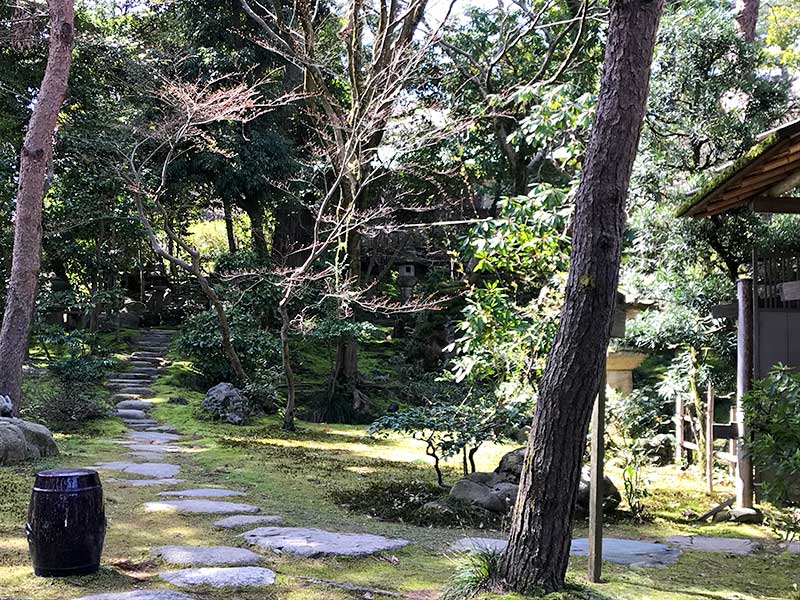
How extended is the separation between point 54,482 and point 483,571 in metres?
2.20

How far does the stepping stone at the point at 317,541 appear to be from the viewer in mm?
4406

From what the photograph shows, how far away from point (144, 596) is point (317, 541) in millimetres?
1510

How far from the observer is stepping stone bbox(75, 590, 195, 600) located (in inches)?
127

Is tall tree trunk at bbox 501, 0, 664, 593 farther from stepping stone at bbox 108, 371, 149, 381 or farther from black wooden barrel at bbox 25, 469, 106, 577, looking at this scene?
stepping stone at bbox 108, 371, 149, 381

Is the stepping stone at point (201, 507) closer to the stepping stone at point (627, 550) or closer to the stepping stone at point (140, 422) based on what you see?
the stepping stone at point (627, 550)

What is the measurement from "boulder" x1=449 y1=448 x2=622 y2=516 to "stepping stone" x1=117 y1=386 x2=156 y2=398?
25.7ft

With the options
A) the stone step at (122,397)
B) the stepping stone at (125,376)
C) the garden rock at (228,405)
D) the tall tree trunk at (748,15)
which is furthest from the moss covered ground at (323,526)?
the tall tree trunk at (748,15)

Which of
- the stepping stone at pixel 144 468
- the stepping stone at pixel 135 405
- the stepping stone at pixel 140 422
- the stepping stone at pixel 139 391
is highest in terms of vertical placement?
the stepping stone at pixel 139 391

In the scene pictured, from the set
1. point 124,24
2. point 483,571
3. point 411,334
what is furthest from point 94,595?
point 124,24

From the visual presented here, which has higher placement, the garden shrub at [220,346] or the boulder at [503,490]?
the garden shrub at [220,346]

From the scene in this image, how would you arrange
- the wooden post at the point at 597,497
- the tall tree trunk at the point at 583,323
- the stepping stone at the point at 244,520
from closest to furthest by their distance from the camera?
the tall tree trunk at the point at 583,323 < the wooden post at the point at 597,497 < the stepping stone at the point at 244,520

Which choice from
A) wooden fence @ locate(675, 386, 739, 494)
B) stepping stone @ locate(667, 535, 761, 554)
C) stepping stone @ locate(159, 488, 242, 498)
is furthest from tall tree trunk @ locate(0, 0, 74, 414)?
wooden fence @ locate(675, 386, 739, 494)

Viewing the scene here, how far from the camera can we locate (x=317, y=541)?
461 centimetres

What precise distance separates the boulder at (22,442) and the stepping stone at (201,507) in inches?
101
